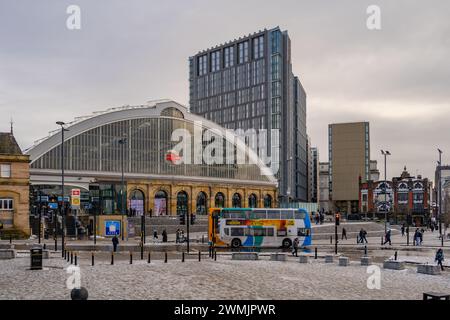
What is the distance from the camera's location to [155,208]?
86.1 m

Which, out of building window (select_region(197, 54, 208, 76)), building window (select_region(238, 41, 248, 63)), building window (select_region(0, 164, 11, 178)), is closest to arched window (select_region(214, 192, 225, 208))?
building window (select_region(0, 164, 11, 178))

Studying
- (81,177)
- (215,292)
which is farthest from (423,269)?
(81,177)

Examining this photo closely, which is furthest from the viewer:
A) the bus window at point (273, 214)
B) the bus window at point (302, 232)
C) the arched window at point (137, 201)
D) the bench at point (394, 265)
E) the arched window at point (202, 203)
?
the arched window at point (202, 203)

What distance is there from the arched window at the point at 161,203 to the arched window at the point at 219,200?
40.8 ft

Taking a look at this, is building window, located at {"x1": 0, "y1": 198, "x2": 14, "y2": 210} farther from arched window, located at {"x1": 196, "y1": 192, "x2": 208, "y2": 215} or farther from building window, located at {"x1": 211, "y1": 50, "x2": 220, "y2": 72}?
building window, located at {"x1": 211, "y1": 50, "x2": 220, "y2": 72}

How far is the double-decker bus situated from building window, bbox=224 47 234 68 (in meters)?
131

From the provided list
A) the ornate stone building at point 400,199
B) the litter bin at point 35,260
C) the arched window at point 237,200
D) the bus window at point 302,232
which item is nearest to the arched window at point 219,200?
the arched window at point 237,200

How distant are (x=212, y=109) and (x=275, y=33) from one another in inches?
1375

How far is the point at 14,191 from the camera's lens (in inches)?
2314

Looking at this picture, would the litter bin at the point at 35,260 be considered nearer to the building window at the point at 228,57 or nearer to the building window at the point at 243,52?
the building window at the point at 243,52

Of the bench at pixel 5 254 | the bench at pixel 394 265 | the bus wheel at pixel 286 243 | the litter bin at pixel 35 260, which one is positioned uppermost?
the litter bin at pixel 35 260

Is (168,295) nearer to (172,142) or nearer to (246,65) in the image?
(172,142)

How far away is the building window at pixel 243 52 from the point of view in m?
170

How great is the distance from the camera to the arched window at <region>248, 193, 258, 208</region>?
103662 millimetres
